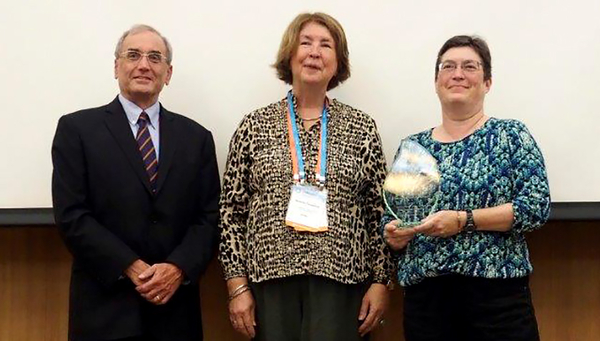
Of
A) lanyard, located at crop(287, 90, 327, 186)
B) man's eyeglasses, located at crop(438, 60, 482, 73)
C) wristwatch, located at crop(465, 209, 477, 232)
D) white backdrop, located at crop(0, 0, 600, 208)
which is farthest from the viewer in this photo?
white backdrop, located at crop(0, 0, 600, 208)

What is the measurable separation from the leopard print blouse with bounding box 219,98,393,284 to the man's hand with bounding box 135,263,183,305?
0.56 feet

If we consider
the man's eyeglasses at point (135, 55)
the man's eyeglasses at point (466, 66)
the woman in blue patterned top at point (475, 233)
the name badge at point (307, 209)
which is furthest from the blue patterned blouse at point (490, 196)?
the man's eyeglasses at point (135, 55)

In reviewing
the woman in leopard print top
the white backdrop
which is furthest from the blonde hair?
the white backdrop

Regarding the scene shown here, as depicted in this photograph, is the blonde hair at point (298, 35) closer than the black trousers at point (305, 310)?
No

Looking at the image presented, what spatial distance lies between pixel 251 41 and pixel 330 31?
0.46 m

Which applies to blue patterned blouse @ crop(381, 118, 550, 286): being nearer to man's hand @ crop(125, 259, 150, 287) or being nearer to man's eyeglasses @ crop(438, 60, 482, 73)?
man's eyeglasses @ crop(438, 60, 482, 73)

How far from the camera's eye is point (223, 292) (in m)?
2.86

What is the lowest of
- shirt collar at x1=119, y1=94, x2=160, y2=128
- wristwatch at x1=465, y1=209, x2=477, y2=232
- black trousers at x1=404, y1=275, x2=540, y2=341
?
black trousers at x1=404, y1=275, x2=540, y2=341

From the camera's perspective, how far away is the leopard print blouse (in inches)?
86.2

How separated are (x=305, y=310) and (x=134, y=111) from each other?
900 mm

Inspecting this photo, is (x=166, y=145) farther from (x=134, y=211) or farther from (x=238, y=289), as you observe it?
(x=238, y=289)

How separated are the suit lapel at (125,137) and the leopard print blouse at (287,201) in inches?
11.2

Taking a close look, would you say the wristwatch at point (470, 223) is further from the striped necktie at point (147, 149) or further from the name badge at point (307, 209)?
the striped necktie at point (147, 149)

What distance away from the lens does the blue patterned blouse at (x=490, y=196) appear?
78.1 inches
